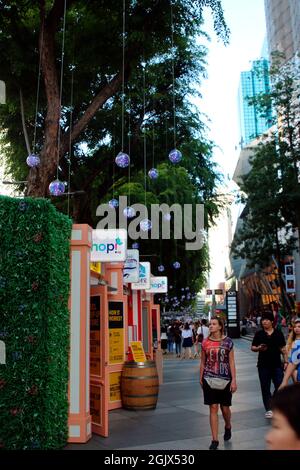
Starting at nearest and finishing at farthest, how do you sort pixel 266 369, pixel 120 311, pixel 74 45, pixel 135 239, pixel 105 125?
pixel 266 369 → pixel 120 311 → pixel 74 45 → pixel 105 125 → pixel 135 239

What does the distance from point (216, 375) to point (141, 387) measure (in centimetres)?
375

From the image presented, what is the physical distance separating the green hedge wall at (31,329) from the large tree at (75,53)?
6.20 m

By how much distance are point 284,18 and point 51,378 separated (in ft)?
162

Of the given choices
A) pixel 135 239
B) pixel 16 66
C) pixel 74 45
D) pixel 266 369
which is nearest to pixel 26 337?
pixel 266 369

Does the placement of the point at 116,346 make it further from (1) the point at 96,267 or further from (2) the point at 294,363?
(2) the point at 294,363

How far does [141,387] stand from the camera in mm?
9484

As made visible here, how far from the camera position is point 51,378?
21.2 ft

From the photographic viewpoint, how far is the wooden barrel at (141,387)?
31.1 ft

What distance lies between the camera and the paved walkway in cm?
655

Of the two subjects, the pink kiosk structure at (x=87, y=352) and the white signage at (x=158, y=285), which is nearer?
the pink kiosk structure at (x=87, y=352)

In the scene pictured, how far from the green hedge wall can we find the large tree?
6203 mm

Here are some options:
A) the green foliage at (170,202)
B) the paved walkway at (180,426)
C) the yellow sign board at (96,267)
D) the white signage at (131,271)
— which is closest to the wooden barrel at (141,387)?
the paved walkway at (180,426)

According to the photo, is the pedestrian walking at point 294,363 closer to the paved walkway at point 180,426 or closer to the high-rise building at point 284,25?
the paved walkway at point 180,426

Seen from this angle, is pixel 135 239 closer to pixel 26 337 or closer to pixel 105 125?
pixel 105 125
